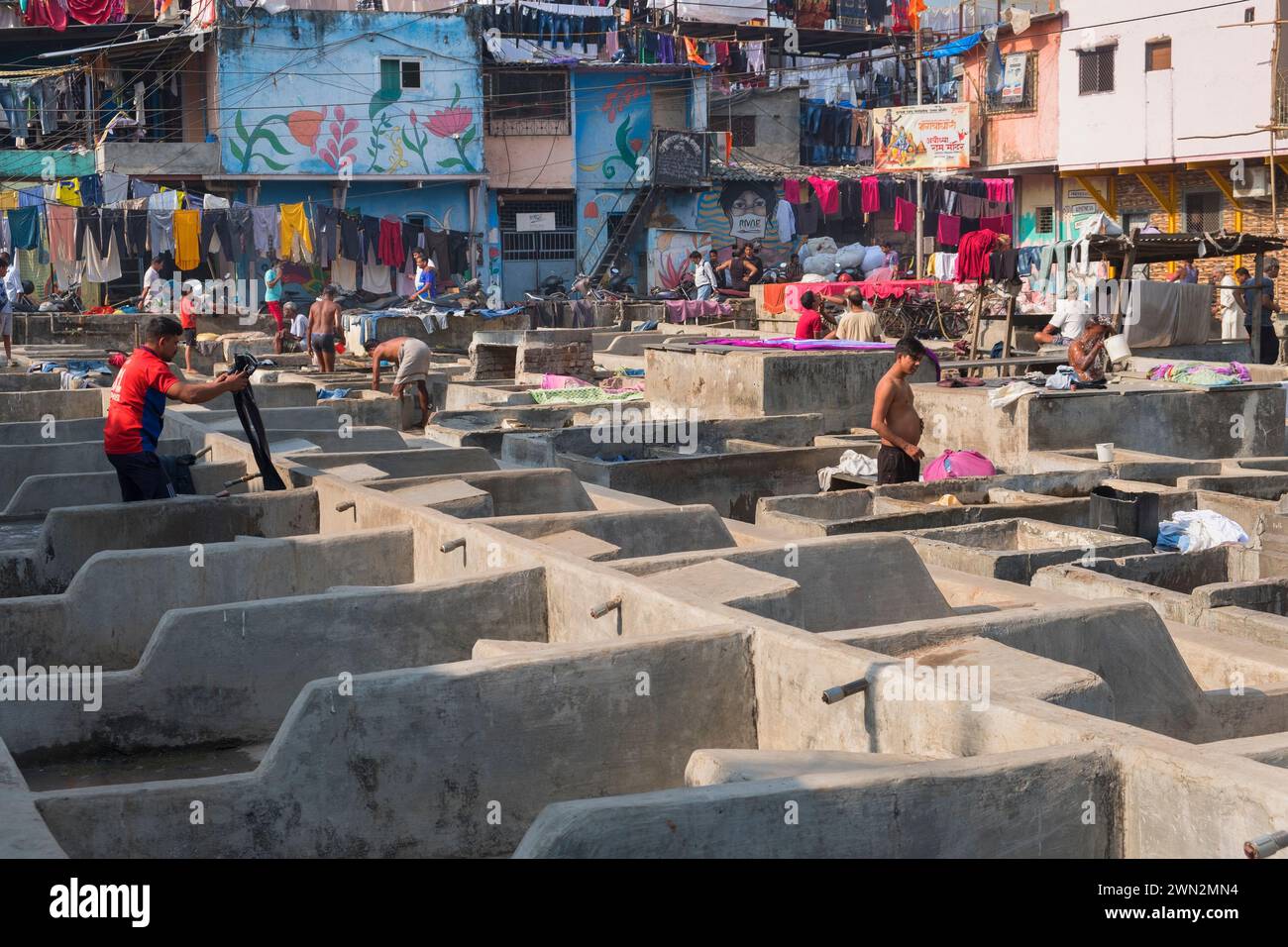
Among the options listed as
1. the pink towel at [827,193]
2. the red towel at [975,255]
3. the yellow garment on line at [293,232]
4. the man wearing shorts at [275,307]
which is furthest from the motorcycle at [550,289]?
the red towel at [975,255]

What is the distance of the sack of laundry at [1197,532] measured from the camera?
10234 mm

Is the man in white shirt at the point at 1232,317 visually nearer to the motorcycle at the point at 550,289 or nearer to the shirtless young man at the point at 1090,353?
the shirtless young man at the point at 1090,353

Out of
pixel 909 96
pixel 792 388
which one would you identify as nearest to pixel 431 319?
pixel 792 388

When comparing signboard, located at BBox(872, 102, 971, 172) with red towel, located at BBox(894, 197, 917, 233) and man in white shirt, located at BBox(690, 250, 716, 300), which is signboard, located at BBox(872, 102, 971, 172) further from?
man in white shirt, located at BBox(690, 250, 716, 300)

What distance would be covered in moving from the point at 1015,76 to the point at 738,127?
338 inches

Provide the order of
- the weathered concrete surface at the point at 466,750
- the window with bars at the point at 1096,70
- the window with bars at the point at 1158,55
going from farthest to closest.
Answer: the window with bars at the point at 1096,70, the window with bars at the point at 1158,55, the weathered concrete surface at the point at 466,750

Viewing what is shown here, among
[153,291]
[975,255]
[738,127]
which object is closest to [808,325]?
[975,255]

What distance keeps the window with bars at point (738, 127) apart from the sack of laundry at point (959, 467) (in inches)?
1172

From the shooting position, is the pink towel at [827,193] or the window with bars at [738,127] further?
the window with bars at [738,127]

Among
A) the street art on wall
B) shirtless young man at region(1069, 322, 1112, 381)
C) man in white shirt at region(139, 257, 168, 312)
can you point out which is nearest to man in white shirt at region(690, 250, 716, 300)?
the street art on wall

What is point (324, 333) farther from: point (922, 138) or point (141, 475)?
point (922, 138)

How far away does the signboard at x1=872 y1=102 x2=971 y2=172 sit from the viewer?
35906mm

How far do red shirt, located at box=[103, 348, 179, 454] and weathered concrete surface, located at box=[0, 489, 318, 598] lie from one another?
1.42 ft

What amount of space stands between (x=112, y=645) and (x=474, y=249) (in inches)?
1115
